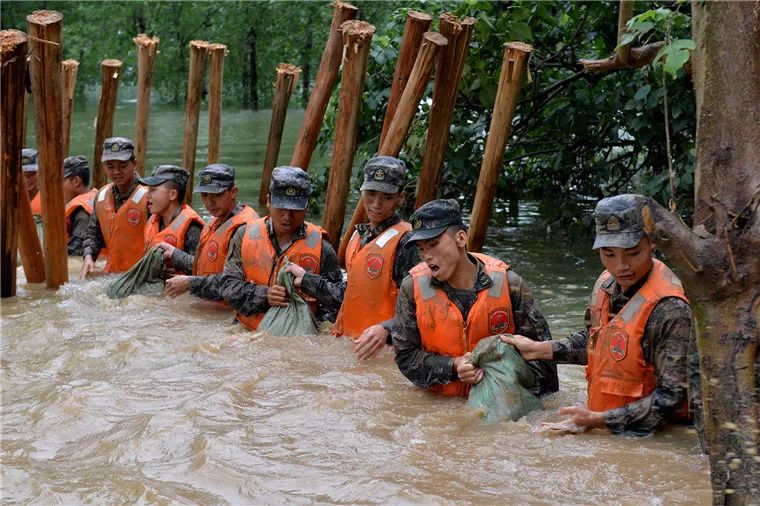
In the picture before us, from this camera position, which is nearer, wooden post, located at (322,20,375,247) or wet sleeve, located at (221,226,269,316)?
wet sleeve, located at (221,226,269,316)

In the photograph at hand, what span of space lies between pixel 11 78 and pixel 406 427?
4.78 meters

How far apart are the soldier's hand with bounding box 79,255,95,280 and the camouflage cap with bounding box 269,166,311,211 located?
3.14 metres

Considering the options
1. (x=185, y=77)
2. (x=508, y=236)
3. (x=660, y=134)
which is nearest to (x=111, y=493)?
(x=660, y=134)

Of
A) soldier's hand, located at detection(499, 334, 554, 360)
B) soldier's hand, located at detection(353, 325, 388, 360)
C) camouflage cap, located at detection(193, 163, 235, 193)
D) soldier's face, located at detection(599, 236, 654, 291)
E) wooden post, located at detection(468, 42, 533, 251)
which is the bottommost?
soldier's hand, located at detection(353, 325, 388, 360)

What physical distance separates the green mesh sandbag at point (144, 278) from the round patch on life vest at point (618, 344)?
16.4 feet

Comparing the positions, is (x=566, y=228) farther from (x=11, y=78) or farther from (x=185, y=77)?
(x=185, y=77)

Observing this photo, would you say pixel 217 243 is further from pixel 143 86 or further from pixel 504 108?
pixel 143 86

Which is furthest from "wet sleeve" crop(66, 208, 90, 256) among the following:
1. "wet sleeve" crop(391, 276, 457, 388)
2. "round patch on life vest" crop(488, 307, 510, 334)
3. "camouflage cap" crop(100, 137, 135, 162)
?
"round patch on life vest" crop(488, 307, 510, 334)

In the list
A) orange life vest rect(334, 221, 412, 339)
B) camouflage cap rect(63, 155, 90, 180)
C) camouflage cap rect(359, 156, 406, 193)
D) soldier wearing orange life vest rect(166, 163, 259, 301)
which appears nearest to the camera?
camouflage cap rect(359, 156, 406, 193)

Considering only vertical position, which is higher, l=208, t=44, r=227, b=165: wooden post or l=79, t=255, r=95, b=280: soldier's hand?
l=208, t=44, r=227, b=165: wooden post

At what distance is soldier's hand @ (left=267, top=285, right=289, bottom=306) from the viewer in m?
8.04

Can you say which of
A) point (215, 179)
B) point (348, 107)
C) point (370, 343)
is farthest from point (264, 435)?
point (348, 107)

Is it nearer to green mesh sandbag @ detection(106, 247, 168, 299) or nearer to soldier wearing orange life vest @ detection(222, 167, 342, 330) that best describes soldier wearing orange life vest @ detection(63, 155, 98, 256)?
green mesh sandbag @ detection(106, 247, 168, 299)

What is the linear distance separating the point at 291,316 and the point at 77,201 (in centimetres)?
421
